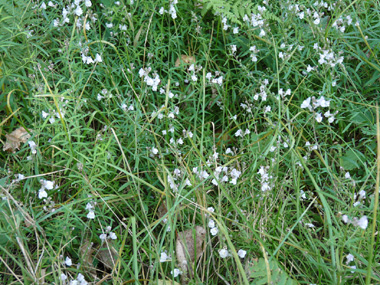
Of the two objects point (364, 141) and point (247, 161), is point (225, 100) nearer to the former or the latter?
point (247, 161)

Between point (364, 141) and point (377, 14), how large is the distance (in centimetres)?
137

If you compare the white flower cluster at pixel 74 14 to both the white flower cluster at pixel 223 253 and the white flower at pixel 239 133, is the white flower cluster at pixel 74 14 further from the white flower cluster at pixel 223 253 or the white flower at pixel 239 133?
the white flower cluster at pixel 223 253

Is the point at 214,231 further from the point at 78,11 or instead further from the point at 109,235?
the point at 78,11

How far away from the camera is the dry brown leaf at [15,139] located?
3.28m

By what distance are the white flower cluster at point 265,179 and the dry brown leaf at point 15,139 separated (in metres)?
1.82

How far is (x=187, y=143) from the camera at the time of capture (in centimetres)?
348

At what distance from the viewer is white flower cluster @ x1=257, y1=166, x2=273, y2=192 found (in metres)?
2.84

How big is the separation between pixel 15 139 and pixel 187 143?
1.38 meters

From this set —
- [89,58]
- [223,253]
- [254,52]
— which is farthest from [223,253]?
[89,58]

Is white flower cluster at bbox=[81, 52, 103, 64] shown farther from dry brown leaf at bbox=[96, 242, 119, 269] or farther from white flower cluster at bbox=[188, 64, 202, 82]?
dry brown leaf at bbox=[96, 242, 119, 269]

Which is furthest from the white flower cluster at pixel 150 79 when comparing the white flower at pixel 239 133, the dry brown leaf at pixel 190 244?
the dry brown leaf at pixel 190 244

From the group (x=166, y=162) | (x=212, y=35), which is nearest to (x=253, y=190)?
(x=166, y=162)

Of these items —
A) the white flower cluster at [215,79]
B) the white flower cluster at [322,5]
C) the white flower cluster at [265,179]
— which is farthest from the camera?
the white flower cluster at [322,5]

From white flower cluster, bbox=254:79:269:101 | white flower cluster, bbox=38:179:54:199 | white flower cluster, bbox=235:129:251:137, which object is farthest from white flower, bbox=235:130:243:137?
white flower cluster, bbox=38:179:54:199
